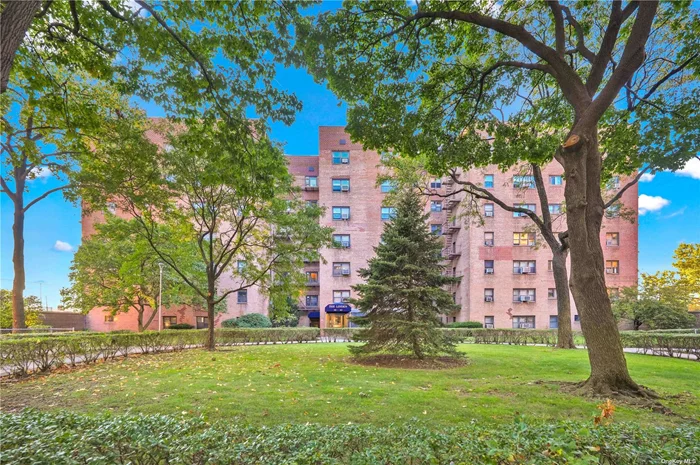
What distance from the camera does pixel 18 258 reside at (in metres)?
18.3

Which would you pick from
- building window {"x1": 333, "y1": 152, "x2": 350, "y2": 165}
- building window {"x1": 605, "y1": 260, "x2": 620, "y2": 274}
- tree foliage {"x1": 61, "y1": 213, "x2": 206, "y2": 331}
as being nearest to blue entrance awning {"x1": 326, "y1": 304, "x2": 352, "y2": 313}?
tree foliage {"x1": 61, "y1": 213, "x2": 206, "y2": 331}

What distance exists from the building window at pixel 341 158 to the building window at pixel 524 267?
21710 millimetres

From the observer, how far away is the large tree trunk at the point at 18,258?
1838 cm

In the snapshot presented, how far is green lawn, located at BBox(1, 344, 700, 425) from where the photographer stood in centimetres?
627

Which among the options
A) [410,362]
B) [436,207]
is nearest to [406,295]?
[410,362]

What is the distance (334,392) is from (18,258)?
20565 mm

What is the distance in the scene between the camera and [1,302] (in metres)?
28.6

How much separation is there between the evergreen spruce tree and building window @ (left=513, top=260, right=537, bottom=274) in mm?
25676

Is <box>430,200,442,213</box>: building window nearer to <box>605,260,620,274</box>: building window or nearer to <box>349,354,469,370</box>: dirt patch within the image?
<box>605,260,620,274</box>: building window

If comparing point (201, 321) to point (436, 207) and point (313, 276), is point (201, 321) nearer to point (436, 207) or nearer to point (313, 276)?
point (313, 276)

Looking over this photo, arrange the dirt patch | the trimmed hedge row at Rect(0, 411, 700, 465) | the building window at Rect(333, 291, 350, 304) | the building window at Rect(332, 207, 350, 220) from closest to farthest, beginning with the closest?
the trimmed hedge row at Rect(0, 411, 700, 465) < the dirt patch < the building window at Rect(333, 291, 350, 304) < the building window at Rect(332, 207, 350, 220)

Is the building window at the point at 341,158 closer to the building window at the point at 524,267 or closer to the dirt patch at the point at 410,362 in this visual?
the building window at the point at 524,267

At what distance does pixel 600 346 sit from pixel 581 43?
287 inches

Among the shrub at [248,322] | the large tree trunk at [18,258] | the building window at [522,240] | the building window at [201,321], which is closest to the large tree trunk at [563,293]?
the building window at [522,240]
